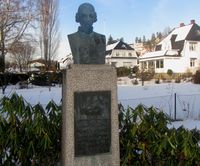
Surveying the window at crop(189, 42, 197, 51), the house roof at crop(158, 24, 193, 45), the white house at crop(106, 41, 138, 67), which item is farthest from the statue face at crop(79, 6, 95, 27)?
the white house at crop(106, 41, 138, 67)

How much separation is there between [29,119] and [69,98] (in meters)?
0.80

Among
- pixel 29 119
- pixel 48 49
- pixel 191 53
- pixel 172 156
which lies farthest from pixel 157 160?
pixel 191 53

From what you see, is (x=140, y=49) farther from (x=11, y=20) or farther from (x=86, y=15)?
(x=86, y=15)

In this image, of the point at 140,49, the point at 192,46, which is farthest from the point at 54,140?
the point at 140,49

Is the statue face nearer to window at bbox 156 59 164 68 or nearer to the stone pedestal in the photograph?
the stone pedestal

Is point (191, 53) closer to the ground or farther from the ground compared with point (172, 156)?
farther from the ground

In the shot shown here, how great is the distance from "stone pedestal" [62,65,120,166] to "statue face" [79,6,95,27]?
700mm

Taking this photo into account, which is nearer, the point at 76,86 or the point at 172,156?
the point at 76,86

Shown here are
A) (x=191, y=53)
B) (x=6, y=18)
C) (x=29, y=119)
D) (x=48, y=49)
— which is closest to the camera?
(x=29, y=119)

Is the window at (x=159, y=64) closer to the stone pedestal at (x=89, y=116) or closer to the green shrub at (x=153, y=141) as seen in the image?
the green shrub at (x=153, y=141)

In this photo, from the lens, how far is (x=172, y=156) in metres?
5.41

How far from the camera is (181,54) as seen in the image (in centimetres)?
6288

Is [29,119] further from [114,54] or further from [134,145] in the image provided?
[114,54]

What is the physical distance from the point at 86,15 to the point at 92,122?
1.59 metres
